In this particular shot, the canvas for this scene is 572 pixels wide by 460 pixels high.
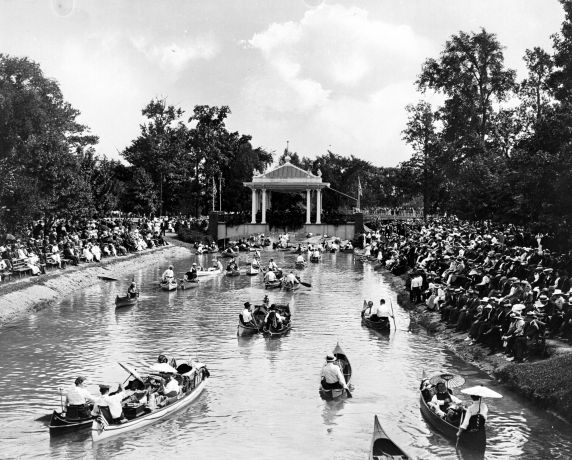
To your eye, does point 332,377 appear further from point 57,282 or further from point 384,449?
point 57,282

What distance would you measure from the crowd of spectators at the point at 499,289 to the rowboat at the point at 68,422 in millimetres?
13192

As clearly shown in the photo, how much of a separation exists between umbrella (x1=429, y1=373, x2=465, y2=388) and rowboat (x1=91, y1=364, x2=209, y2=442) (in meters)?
6.78

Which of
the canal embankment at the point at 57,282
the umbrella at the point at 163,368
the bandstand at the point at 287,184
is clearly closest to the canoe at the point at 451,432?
the umbrella at the point at 163,368

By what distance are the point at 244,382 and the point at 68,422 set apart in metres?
6.68

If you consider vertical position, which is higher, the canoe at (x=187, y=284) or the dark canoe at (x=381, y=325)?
the canoe at (x=187, y=284)

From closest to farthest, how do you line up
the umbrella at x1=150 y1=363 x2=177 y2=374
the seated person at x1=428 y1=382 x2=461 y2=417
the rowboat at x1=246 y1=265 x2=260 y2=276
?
the seated person at x1=428 y1=382 x2=461 y2=417 < the umbrella at x1=150 y1=363 x2=177 y2=374 < the rowboat at x1=246 y1=265 x2=260 y2=276

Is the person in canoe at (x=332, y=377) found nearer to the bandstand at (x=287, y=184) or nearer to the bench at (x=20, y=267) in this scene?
the bench at (x=20, y=267)

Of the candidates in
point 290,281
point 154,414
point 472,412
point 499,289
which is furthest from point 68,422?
point 290,281

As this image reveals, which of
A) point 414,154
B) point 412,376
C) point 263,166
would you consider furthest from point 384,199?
point 412,376

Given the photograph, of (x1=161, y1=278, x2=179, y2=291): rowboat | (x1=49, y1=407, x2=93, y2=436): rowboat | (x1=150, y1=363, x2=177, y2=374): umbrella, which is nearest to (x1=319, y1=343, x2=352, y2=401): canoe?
(x1=150, y1=363, x2=177, y2=374): umbrella

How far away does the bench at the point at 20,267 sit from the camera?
38866mm

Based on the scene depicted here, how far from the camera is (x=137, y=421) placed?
60.0 ft

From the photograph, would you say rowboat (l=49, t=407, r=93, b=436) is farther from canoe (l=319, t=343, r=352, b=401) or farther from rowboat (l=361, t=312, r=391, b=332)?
rowboat (l=361, t=312, r=391, b=332)

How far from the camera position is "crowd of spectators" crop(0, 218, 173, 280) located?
40.3 metres
